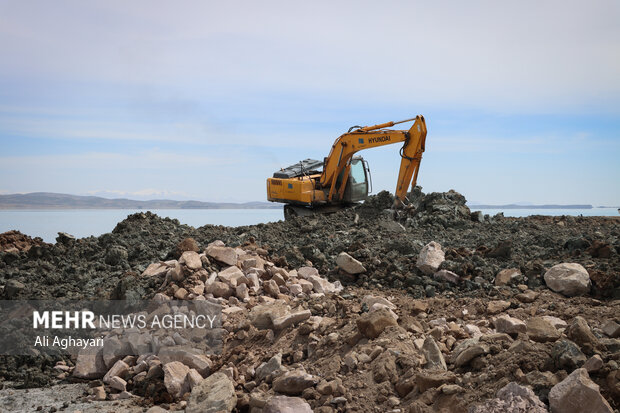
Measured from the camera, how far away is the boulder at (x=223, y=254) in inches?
333

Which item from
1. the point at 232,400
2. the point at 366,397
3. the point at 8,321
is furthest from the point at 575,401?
the point at 8,321

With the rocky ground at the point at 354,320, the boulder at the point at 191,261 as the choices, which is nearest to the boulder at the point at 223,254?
the rocky ground at the point at 354,320

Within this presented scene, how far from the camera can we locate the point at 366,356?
498 cm

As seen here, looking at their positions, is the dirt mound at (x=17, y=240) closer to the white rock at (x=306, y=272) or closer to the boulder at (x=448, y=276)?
the white rock at (x=306, y=272)

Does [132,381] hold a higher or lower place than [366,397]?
lower

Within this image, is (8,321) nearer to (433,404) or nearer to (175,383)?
(175,383)

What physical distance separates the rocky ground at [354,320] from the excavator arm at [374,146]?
10.4ft

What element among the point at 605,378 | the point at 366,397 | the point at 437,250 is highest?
the point at 437,250

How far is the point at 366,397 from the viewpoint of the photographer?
4.57 metres

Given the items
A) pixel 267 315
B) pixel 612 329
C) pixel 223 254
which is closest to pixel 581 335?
pixel 612 329

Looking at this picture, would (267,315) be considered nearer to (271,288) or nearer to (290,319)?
(290,319)

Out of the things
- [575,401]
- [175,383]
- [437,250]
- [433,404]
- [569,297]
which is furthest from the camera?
[437,250]

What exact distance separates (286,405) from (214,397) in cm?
76

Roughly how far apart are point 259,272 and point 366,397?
398 cm
